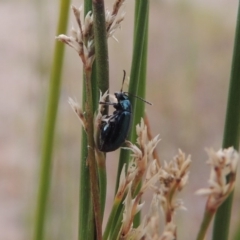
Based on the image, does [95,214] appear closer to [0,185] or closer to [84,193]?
[84,193]

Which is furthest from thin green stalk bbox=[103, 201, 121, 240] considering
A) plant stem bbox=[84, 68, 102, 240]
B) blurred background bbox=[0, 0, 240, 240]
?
blurred background bbox=[0, 0, 240, 240]

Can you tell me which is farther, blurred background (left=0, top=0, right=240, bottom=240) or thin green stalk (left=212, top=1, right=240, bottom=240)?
blurred background (left=0, top=0, right=240, bottom=240)

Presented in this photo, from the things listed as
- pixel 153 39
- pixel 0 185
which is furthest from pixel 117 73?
pixel 0 185

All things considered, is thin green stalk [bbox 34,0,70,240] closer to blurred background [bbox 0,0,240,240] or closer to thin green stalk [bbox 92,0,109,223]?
thin green stalk [bbox 92,0,109,223]

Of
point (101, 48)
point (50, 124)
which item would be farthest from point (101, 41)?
point (50, 124)

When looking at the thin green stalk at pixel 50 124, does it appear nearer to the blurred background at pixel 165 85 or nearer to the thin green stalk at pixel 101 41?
the thin green stalk at pixel 101 41

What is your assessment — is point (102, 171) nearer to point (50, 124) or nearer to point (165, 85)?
point (50, 124)
